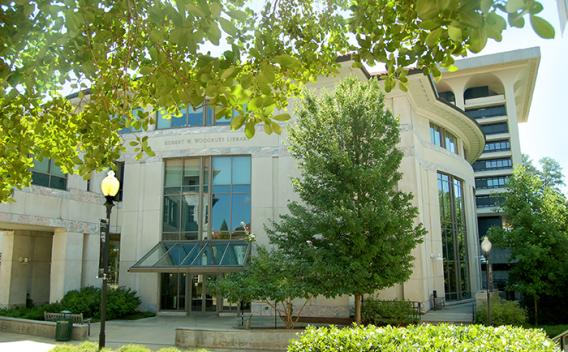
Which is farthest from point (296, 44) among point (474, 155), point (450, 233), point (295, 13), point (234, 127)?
point (474, 155)

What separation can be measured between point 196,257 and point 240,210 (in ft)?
11.1

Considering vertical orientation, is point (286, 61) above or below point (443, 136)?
below

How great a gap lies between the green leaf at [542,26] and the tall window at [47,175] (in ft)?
78.5

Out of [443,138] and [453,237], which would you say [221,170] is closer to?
[443,138]

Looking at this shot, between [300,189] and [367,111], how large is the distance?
13.1 feet

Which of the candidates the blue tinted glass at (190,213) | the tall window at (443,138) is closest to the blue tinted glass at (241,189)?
→ the blue tinted glass at (190,213)

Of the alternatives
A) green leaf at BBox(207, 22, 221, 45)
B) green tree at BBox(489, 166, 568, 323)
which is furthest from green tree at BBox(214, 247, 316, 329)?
green leaf at BBox(207, 22, 221, 45)

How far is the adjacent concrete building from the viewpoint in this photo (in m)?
23.7

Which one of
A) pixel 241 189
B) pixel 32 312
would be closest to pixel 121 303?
pixel 32 312

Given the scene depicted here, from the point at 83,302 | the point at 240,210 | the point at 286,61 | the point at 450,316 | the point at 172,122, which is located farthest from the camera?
the point at 172,122

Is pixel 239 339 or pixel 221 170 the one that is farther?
pixel 221 170

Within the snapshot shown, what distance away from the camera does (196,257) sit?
23516mm

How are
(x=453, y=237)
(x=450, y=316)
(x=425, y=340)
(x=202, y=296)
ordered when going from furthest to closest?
(x=453, y=237)
(x=202, y=296)
(x=450, y=316)
(x=425, y=340)

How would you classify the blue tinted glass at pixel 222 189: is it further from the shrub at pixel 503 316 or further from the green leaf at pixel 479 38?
the green leaf at pixel 479 38
